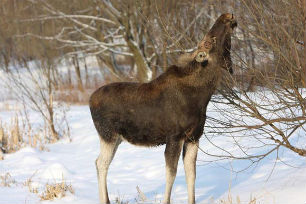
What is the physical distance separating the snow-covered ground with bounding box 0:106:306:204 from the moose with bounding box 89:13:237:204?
0.93m

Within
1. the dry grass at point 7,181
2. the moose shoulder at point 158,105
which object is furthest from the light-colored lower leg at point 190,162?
the dry grass at point 7,181

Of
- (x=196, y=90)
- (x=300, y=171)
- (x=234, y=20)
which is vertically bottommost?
(x=300, y=171)

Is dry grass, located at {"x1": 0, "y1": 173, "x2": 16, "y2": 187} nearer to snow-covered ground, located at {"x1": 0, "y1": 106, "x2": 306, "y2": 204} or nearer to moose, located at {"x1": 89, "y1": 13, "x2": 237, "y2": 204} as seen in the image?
snow-covered ground, located at {"x1": 0, "y1": 106, "x2": 306, "y2": 204}

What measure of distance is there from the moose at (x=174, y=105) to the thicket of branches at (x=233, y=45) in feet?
1.02

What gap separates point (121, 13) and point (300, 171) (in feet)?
30.5

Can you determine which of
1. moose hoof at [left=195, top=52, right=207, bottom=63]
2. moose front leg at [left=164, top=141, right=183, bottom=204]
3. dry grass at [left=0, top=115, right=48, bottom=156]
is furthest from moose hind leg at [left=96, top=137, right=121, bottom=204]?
dry grass at [left=0, top=115, right=48, bottom=156]

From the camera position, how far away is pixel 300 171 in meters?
5.87

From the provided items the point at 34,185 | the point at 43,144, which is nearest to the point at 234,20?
the point at 34,185

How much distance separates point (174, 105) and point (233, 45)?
4.06ft

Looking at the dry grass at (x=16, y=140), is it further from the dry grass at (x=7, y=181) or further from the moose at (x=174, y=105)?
the moose at (x=174, y=105)

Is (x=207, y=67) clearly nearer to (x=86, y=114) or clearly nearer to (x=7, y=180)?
(x=7, y=180)

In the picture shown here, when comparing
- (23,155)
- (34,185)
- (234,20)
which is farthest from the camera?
(23,155)

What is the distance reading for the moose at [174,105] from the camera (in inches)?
182

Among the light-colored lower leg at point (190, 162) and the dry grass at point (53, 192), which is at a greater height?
the light-colored lower leg at point (190, 162)
